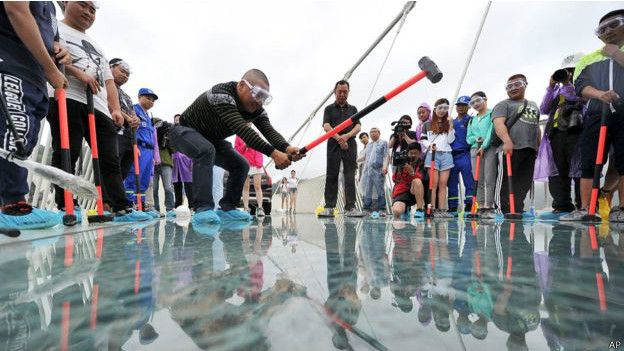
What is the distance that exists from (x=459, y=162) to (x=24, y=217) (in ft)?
12.7

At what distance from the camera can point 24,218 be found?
1.47 metres

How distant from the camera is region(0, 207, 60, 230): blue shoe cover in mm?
1396

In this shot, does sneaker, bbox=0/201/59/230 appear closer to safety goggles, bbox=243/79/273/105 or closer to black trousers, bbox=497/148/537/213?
safety goggles, bbox=243/79/273/105

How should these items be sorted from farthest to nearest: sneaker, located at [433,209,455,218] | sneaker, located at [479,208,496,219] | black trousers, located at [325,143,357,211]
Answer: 1. black trousers, located at [325,143,357,211]
2. sneaker, located at [433,209,455,218]
3. sneaker, located at [479,208,496,219]

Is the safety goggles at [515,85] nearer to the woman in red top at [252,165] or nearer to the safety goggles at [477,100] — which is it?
the safety goggles at [477,100]

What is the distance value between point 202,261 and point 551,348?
61 cm

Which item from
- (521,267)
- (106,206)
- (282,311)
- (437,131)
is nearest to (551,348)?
(282,311)

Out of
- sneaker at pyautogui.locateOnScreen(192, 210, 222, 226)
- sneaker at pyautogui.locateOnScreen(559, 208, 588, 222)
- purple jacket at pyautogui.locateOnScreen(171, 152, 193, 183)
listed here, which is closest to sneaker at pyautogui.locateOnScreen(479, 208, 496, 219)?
sneaker at pyautogui.locateOnScreen(559, 208, 588, 222)

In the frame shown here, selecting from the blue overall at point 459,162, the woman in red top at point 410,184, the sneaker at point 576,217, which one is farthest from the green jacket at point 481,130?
the sneaker at point 576,217

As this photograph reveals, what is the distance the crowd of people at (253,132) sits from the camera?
1496 mm

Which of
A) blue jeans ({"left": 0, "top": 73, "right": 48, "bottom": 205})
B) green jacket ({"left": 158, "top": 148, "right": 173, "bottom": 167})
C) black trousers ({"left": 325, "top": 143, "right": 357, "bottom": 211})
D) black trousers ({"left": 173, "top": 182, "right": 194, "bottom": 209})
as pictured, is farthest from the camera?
black trousers ({"left": 173, "top": 182, "right": 194, "bottom": 209})

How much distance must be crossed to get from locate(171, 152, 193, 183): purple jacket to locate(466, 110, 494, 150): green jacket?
11.5ft

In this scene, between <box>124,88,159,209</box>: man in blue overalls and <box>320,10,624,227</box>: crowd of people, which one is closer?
<box>320,10,624,227</box>: crowd of people

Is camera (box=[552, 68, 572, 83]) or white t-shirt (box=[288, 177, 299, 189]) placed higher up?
camera (box=[552, 68, 572, 83])
